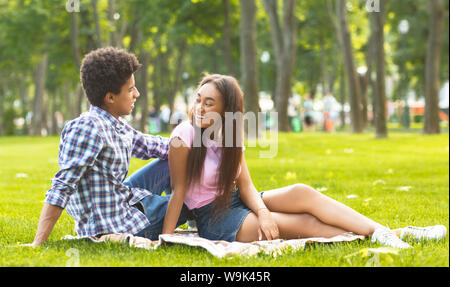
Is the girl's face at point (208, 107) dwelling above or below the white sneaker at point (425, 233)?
above

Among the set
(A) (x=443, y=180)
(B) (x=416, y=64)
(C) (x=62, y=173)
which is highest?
(B) (x=416, y=64)

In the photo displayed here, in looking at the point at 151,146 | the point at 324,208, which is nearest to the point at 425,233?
the point at 324,208

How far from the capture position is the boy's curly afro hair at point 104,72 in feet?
12.4

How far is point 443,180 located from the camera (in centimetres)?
862

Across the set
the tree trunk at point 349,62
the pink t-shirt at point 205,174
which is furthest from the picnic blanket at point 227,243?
the tree trunk at point 349,62

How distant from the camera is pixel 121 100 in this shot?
391 centimetres

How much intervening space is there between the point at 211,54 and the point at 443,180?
1174 inches

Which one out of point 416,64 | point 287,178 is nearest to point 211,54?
point 416,64

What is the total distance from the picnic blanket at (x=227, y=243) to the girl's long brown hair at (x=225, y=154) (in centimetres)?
35

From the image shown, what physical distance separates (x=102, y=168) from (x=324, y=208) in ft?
5.08

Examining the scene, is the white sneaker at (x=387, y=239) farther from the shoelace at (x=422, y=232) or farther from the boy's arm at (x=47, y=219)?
the boy's arm at (x=47, y=219)

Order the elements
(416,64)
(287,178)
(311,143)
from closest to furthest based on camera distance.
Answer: (287,178)
(311,143)
(416,64)

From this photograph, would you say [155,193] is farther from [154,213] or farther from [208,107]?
[208,107]

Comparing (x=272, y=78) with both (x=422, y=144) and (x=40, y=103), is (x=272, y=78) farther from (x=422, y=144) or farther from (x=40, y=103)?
(x=422, y=144)
